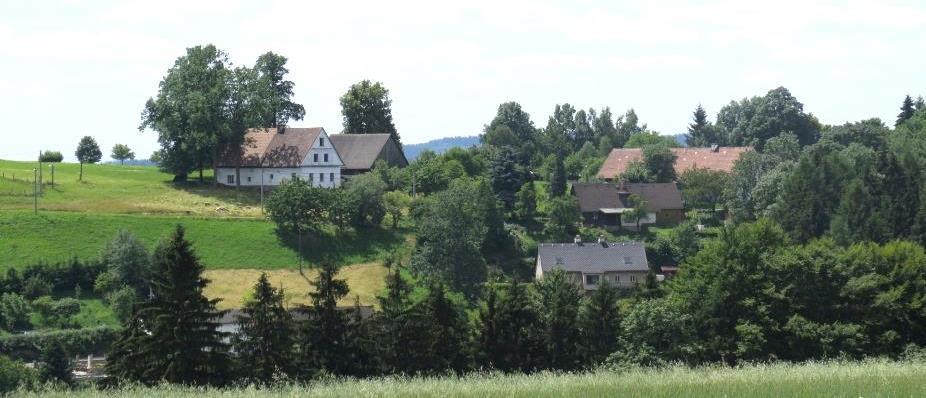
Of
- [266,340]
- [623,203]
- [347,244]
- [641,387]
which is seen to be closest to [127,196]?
[347,244]

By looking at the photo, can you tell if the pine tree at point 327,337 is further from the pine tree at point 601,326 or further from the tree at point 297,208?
the tree at point 297,208

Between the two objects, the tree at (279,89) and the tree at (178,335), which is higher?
the tree at (279,89)

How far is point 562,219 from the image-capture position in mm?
87938

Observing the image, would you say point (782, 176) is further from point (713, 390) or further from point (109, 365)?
point (713, 390)

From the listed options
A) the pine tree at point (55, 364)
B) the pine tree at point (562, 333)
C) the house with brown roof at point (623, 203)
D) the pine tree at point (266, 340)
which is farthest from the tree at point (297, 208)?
the pine tree at point (266, 340)

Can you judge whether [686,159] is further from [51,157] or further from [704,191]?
[51,157]

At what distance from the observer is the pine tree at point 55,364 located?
51.7m

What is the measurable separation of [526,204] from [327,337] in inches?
1962

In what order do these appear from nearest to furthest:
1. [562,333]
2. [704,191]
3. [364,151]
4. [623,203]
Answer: [562,333] → [623,203] → [704,191] → [364,151]

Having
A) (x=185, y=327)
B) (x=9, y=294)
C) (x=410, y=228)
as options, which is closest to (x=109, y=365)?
(x=185, y=327)

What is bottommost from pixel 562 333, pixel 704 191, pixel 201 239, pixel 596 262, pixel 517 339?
pixel 517 339

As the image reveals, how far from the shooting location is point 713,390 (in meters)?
25.8

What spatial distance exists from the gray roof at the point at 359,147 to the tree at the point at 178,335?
62.8m

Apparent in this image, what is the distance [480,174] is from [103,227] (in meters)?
34.3
